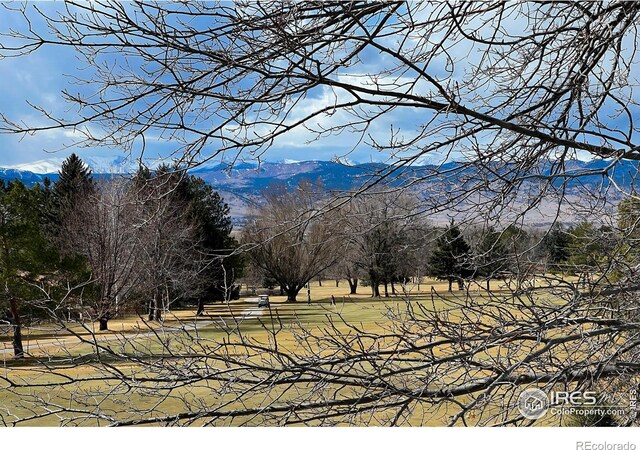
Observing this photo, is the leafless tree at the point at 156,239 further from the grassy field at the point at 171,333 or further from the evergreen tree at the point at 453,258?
the evergreen tree at the point at 453,258

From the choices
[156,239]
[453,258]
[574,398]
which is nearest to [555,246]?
[453,258]

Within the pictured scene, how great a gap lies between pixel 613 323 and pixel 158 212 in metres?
1.57

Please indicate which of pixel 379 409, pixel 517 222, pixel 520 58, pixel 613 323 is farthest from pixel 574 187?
pixel 379 409

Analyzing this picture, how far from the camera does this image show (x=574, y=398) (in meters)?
2.09

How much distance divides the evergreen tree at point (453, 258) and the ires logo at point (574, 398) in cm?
50

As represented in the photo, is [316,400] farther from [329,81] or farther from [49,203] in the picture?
[49,203]

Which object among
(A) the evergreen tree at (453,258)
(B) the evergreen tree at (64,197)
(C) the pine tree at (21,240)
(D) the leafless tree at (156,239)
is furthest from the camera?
(B) the evergreen tree at (64,197)

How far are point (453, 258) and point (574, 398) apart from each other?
72 cm

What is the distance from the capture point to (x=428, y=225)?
2.74 metres

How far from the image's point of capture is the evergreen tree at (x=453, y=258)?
7.94 ft

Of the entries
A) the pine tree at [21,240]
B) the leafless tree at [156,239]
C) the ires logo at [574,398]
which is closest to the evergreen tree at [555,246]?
the ires logo at [574,398]

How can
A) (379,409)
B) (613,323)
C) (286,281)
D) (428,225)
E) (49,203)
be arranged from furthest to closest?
(286,281), (49,203), (428,225), (379,409), (613,323)

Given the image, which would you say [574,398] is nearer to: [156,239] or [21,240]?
[156,239]
